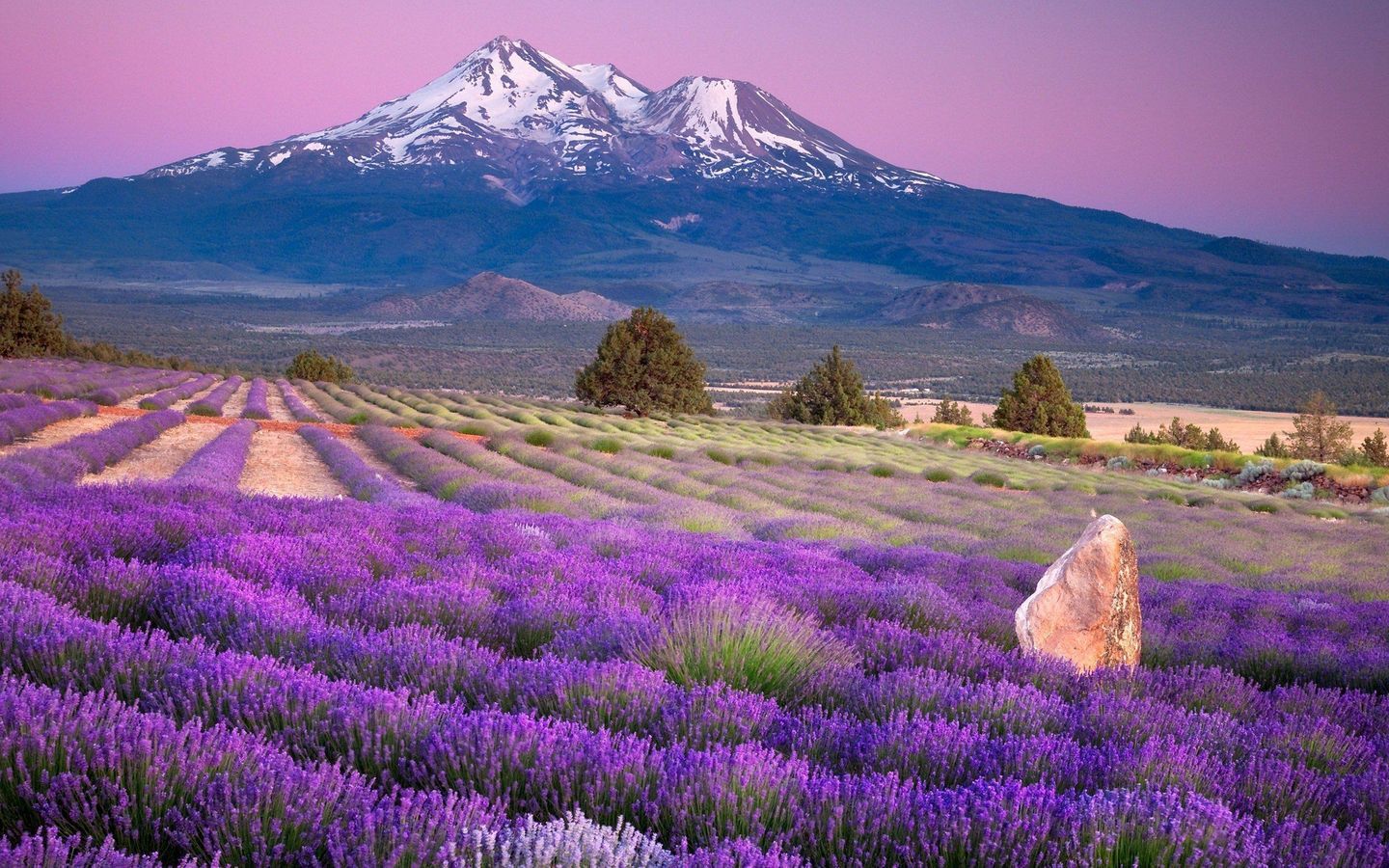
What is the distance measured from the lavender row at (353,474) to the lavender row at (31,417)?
14.0 feet

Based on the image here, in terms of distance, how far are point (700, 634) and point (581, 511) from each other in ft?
26.2

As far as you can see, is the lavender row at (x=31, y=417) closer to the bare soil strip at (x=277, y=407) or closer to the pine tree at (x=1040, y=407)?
the bare soil strip at (x=277, y=407)

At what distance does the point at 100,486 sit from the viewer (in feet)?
22.3

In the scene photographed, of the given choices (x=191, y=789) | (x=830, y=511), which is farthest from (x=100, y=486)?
(x=830, y=511)

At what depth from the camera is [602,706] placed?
3398mm

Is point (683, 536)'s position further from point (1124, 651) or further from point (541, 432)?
point (541, 432)

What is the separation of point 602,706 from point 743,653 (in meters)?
0.97

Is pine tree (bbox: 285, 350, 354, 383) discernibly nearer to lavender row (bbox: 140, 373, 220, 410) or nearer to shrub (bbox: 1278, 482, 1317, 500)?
lavender row (bbox: 140, 373, 220, 410)

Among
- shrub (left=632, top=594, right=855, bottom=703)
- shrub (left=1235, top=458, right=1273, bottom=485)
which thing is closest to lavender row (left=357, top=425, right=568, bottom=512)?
shrub (left=632, top=594, right=855, bottom=703)

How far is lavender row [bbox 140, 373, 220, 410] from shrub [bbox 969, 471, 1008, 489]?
62.0ft

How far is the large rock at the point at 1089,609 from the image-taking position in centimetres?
571

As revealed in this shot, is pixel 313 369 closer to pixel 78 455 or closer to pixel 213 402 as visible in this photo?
pixel 213 402

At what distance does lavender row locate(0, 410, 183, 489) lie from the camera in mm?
10716

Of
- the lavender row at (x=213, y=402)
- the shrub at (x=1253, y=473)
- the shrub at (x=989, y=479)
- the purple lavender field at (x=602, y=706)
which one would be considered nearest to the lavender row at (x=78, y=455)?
the purple lavender field at (x=602, y=706)
